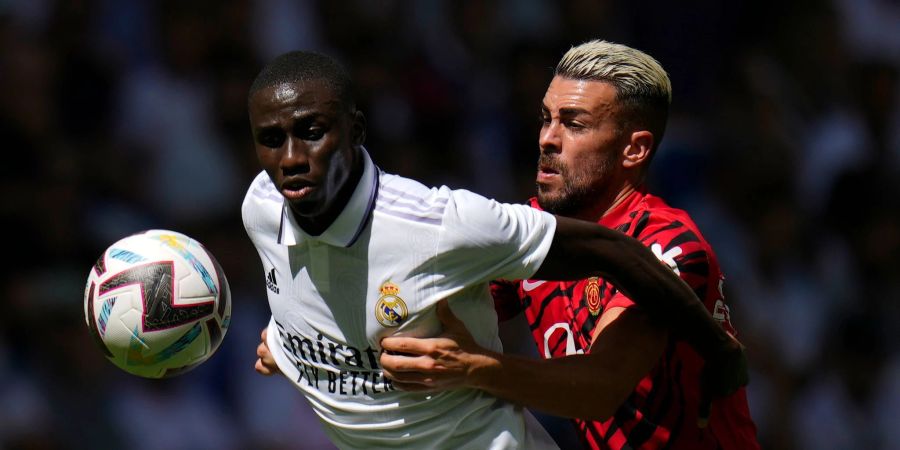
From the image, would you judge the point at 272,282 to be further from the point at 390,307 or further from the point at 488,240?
the point at 488,240

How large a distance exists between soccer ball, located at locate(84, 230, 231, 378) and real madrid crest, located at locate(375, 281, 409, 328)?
2.47 feet

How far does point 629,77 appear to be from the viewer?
4.82 m

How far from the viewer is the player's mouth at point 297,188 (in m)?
3.70

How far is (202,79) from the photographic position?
805cm

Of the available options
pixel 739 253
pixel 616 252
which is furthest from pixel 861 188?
pixel 616 252

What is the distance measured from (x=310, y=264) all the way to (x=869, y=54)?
7.34m

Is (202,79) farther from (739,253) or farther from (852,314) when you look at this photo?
(852,314)

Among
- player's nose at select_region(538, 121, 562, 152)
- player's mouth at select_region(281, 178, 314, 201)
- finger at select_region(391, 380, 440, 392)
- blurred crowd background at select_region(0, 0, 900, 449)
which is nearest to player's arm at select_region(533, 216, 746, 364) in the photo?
finger at select_region(391, 380, 440, 392)

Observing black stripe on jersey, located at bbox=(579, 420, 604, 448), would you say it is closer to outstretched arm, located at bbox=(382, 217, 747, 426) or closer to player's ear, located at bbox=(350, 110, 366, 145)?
outstretched arm, located at bbox=(382, 217, 747, 426)

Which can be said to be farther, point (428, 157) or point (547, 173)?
point (428, 157)

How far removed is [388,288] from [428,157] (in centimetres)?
453

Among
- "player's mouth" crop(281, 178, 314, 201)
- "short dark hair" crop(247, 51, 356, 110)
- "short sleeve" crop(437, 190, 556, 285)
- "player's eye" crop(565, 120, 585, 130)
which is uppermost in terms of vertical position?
"short dark hair" crop(247, 51, 356, 110)

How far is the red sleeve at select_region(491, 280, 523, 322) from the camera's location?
494cm

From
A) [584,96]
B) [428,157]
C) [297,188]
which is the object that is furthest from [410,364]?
[428,157]
